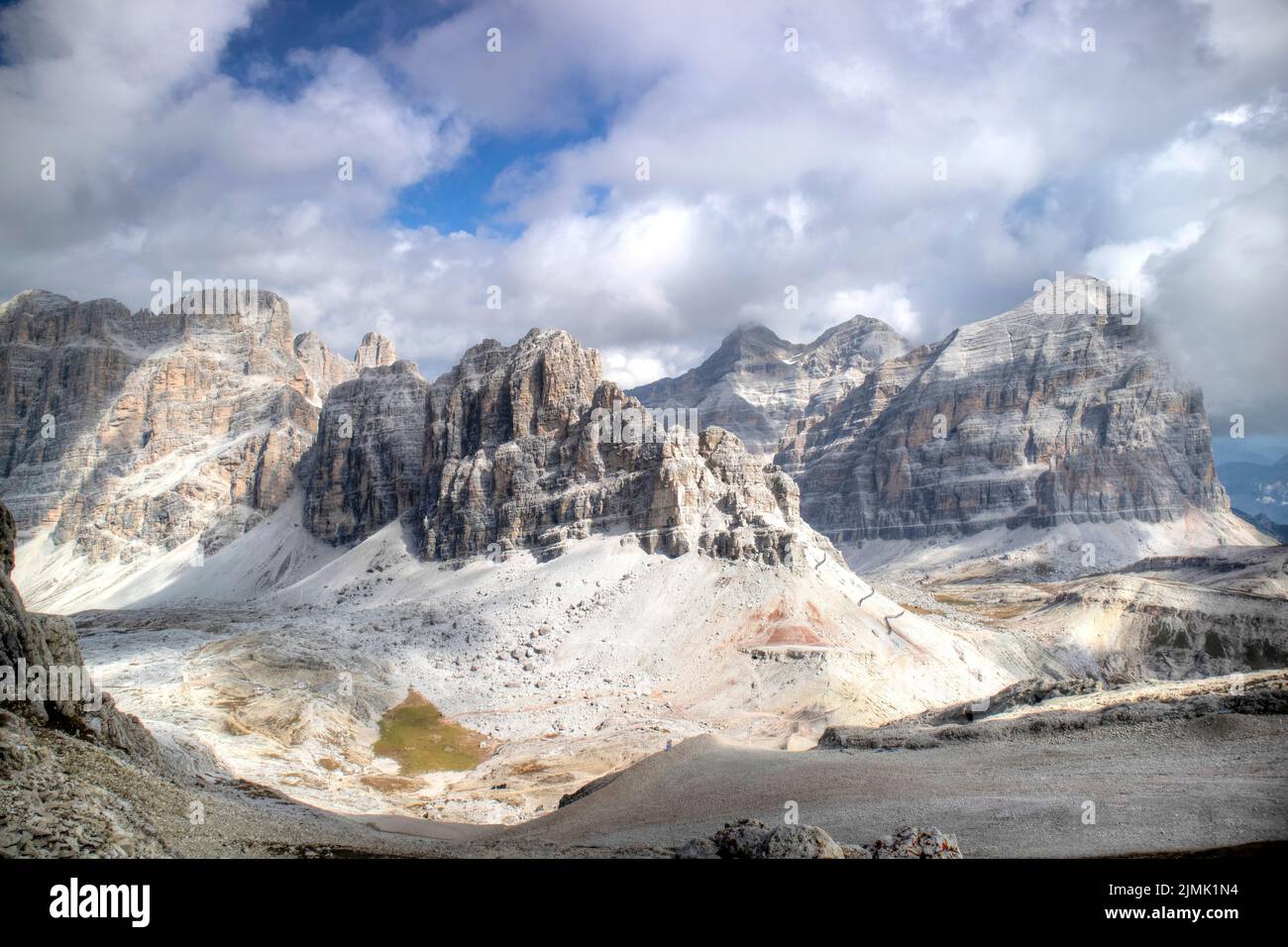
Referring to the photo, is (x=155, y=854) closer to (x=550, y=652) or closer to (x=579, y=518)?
(x=550, y=652)

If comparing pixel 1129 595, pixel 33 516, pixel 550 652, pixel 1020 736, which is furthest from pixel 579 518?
pixel 33 516

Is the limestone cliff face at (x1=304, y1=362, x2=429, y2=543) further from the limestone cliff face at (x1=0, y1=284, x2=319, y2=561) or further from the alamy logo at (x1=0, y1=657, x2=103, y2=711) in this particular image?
the alamy logo at (x1=0, y1=657, x2=103, y2=711)

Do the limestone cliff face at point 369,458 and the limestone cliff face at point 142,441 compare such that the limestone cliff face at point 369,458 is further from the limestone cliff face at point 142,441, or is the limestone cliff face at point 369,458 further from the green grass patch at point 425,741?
the green grass patch at point 425,741

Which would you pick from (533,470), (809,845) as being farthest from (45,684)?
(533,470)

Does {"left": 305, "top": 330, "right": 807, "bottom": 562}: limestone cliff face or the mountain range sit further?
{"left": 305, "top": 330, "right": 807, "bottom": 562}: limestone cliff face

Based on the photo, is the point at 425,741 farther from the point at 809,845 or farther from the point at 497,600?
the point at 809,845

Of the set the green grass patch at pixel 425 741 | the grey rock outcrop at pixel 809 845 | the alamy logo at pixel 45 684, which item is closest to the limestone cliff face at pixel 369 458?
the green grass patch at pixel 425 741
